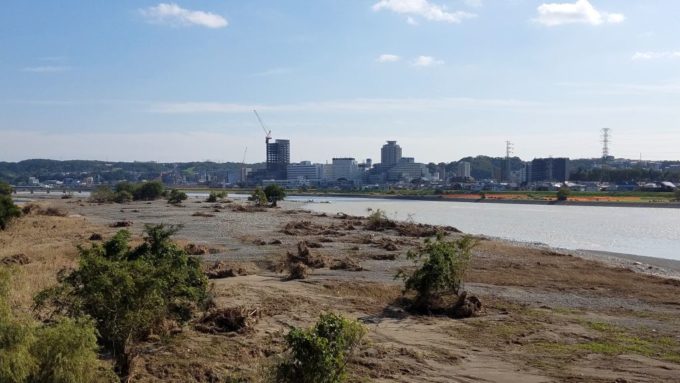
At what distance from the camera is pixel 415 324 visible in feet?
53.0

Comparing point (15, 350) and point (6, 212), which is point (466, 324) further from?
point (6, 212)

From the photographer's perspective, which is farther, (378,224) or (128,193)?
(128,193)

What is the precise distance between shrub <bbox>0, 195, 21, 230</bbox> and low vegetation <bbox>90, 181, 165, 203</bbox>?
204ft

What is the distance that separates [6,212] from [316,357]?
41.9m

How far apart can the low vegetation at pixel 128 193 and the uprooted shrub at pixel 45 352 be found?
103585 millimetres

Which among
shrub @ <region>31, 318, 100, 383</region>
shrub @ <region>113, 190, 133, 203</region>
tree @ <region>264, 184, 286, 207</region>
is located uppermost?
shrub @ <region>31, 318, 100, 383</region>

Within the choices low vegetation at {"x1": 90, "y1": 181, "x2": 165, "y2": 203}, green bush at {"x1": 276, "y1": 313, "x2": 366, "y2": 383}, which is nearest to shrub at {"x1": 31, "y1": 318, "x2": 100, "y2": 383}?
green bush at {"x1": 276, "y1": 313, "x2": 366, "y2": 383}

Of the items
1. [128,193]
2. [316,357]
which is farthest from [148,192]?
[316,357]

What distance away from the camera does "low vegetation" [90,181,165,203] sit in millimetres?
107000

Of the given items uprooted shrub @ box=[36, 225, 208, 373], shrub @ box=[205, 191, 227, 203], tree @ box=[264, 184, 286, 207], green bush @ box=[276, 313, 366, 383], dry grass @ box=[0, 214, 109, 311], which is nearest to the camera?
green bush @ box=[276, 313, 366, 383]

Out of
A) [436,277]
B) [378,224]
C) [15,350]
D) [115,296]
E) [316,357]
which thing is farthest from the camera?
[378,224]

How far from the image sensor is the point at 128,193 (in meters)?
111

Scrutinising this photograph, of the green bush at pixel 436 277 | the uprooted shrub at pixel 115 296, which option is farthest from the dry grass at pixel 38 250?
the green bush at pixel 436 277

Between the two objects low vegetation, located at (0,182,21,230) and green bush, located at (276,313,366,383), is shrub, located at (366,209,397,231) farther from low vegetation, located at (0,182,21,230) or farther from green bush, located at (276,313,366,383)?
green bush, located at (276,313,366,383)
